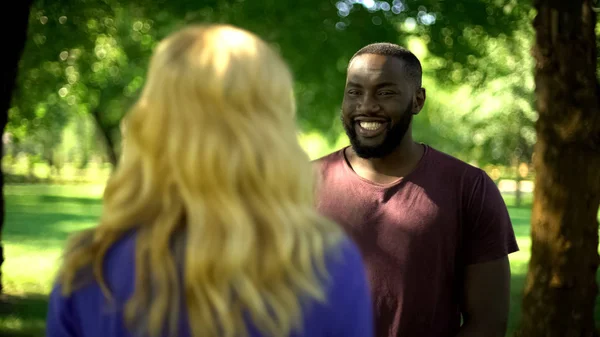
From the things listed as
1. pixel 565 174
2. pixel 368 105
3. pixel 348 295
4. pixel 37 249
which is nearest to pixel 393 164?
pixel 368 105

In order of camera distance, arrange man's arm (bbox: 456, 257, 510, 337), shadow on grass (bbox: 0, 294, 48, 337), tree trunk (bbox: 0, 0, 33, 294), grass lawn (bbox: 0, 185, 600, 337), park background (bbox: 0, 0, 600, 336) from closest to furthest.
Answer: man's arm (bbox: 456, 257, 510, 337) → tree trunk (bbox: 0, 0, 33, 294) → shadow on grass (bbox: 0, 294, 48, 337) → grass lawn (bbox: 0, 185, 600, 337) → park background (bbox: 0, 0, 600, 336)

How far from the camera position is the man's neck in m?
3.37

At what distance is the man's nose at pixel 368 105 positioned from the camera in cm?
338

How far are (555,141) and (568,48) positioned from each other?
2.76ft

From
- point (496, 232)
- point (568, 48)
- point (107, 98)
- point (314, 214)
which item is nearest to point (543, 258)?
point (568, 48)

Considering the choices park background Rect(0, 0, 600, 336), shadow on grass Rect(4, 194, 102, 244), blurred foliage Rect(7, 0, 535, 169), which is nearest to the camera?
park background Rect(0, 0, 600, 336)

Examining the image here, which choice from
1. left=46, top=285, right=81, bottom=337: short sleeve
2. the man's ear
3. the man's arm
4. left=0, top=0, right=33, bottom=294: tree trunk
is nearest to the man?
the man's arm

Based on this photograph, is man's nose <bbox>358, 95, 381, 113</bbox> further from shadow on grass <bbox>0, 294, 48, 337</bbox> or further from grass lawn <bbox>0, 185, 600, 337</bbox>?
shadow on grass <bbox>0, 294, 48, 337</bbox>

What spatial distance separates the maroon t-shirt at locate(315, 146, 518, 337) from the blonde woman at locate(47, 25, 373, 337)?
1.43 m

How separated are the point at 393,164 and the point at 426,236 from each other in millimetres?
359

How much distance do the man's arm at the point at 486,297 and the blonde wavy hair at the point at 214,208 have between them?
1.54 meters

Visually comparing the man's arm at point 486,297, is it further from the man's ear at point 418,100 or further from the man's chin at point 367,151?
the man's ear at point 418,100

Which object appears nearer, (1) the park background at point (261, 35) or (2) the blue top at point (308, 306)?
(2) the blue top at point (308, 306)

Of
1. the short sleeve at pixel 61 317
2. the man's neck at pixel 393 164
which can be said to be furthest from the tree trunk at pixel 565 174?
the short sleeve at pixel 61 317
